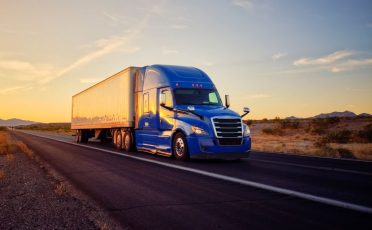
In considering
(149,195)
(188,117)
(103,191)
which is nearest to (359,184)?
(149,195)

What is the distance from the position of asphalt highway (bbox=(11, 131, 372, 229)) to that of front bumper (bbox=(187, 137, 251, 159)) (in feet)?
4.23

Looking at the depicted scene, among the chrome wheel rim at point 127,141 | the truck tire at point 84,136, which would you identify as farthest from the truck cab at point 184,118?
the truck tire at point 84,136

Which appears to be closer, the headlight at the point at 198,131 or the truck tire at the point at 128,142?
the headlight at the point at 198,131

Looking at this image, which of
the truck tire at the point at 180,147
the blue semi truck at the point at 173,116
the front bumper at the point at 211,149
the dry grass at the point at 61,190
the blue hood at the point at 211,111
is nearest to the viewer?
the dry grass at the point at 61,190

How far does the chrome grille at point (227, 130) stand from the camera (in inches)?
476

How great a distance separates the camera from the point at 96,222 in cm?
504

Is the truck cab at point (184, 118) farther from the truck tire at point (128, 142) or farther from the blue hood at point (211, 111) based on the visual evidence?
the truck tire at point (128, 142)

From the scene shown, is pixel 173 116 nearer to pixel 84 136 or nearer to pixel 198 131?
pixel 198 131

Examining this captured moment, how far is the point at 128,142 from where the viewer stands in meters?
18.0

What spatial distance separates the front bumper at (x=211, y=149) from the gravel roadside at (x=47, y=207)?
441cm

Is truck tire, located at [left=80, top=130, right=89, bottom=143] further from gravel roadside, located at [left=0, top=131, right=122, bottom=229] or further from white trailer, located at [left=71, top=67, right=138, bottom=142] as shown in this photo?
gravel roadside, located at [left=0, top=131, right=122, bottom=229]

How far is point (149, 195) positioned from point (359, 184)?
14.3 feet

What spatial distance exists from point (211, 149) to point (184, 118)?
1.48 m

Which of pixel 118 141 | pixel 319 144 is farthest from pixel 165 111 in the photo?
pixel 319 144
